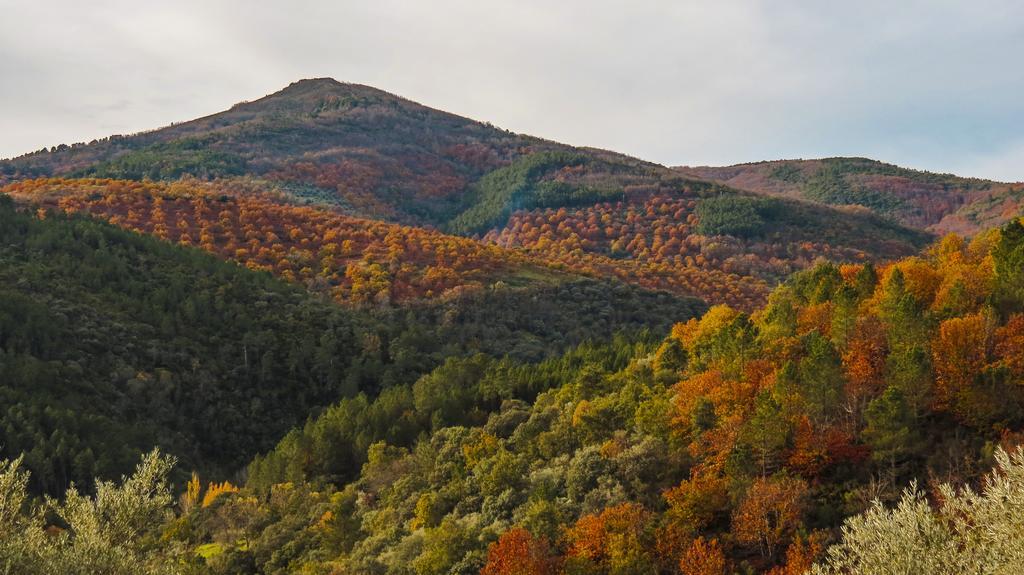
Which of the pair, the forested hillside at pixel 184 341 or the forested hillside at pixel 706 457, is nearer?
the forested hillside at pixel 706 457

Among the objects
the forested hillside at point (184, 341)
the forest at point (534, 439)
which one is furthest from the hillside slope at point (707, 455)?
the forested hillside at point (184, 341)

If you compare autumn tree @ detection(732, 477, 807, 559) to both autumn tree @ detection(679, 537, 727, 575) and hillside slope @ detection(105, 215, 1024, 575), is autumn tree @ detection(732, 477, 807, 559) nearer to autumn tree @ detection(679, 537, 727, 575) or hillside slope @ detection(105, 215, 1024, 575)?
hillside slope @ detection(105, 215, 1024, 575)

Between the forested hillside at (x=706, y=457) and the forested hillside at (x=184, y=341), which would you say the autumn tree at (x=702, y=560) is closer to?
the forested hillside at (x=706, y=457)

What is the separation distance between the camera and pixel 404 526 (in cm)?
7112

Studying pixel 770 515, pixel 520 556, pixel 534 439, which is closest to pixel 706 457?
pixel 770 515

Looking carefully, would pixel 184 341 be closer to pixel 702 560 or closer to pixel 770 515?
pixel 770 515

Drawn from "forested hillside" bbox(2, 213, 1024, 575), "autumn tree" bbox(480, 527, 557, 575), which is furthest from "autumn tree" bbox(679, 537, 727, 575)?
"autumn tree" bbox(480, 527, 557, 575)

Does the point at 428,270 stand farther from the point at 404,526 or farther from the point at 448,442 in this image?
the point at 404,526

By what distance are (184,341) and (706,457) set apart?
10015cm

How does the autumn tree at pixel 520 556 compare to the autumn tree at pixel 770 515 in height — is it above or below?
below

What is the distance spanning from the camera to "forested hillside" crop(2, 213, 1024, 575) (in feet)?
180

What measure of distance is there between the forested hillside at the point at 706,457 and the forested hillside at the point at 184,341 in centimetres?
2506

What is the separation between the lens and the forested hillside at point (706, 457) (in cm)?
5488

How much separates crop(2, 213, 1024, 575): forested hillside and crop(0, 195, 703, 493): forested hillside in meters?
25.1
